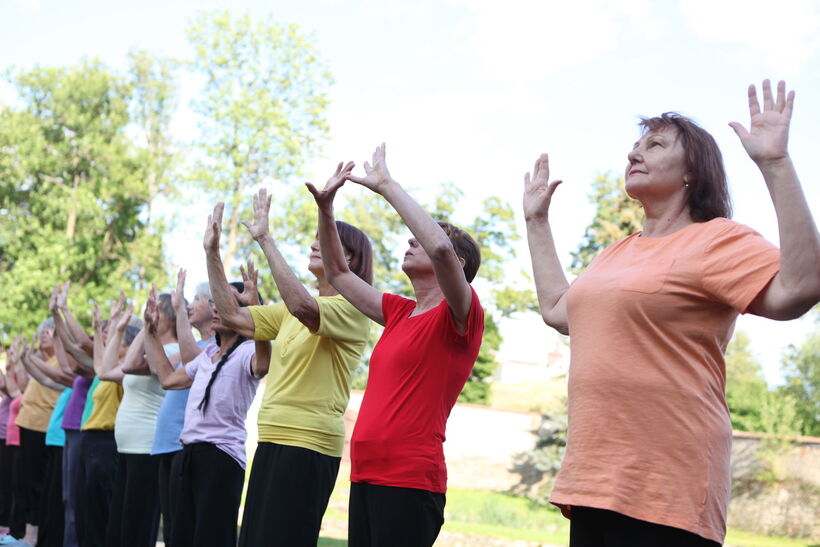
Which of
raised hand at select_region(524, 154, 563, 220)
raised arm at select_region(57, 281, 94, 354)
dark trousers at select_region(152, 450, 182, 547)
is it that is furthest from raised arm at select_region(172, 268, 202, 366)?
raised hand at select_region(524, 154, 563, 220)

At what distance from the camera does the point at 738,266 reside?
7.04 ft

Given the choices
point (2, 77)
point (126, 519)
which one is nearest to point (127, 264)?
point (2, 77)

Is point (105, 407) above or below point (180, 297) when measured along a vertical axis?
below

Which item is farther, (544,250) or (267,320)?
(267,320)

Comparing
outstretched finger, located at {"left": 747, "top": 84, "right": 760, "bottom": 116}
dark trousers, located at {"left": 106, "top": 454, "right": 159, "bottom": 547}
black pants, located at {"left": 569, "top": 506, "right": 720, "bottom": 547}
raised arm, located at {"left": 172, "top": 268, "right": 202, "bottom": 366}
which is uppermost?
outstretched finger, located at {"left": 747, "top": 84, "right": 760, "bottom": 116}

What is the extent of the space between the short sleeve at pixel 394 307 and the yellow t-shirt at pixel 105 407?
3.49m

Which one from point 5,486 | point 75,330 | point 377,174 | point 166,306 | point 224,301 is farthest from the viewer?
point 5,486

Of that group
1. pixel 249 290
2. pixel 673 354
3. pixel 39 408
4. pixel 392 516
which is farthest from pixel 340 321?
pixel 39 408

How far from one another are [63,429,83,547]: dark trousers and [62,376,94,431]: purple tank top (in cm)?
5

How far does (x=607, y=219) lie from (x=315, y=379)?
19826 millimetres

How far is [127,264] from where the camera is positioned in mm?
26875

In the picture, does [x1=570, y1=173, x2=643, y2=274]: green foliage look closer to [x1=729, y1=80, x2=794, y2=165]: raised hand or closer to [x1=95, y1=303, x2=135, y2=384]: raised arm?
[x1=95, y1=303, x2=135, y2=384]: raised arm

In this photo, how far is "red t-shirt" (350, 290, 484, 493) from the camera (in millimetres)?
3268

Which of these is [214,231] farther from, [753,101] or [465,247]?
[753,101]
